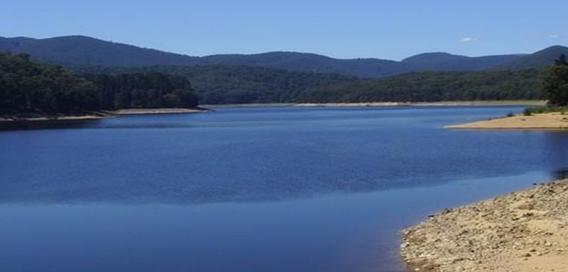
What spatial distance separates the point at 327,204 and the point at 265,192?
4817mm

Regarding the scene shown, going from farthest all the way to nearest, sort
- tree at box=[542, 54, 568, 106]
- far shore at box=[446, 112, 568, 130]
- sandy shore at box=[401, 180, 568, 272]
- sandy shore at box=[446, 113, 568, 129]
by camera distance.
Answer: tree at box=[542, 54, 568, 106] → sandy shore at box=[446, 113, 568, 129] → far shore at box=[446, 112, 568, 130] → sandy shore at box=[401, 180, 568, 272]

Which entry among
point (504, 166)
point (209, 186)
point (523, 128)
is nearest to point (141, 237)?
point (209, 186)

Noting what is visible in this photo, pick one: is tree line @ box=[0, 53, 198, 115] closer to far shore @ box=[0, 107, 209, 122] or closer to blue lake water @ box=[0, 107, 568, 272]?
far shore @ box=[0, 107, 209, 122]

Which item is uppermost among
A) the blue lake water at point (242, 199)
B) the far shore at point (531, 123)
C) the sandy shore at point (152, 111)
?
the blue lake water at point (242, 199)

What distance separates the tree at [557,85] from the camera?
86.4 meters

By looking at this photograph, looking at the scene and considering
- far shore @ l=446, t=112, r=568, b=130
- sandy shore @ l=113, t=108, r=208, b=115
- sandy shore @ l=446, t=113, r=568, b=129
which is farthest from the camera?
sandy shore @ l=113, t=108, r=208, b=115

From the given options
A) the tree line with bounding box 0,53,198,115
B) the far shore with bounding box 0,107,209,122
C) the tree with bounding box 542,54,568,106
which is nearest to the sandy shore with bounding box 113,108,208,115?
the far shore with bounding box 0,107,209,122

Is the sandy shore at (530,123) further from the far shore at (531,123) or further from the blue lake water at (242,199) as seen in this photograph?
the blue lake water at (242,199)

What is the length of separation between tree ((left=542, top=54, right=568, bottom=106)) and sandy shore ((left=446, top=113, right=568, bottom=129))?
268 inches

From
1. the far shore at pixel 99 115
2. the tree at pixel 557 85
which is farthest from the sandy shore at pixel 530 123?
the far shore at pixel 99 115

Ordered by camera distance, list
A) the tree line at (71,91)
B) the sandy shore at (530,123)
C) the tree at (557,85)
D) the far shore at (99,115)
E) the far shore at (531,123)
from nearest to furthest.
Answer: the far shore at (531,123) < the sandy shore at (530,123) < the tree at (557,85) < the far shore at (99,115) < the tree line at (71,91)

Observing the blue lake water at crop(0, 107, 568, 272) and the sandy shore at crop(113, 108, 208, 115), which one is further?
the sandy shore at crop(113, 108, 208, 115)

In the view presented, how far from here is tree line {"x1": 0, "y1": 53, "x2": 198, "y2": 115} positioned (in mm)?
133375

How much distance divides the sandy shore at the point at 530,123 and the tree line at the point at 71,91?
77.4 metres
